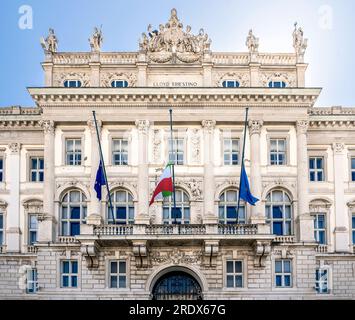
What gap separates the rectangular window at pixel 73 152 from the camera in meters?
46.9

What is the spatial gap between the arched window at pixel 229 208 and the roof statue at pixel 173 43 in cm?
839

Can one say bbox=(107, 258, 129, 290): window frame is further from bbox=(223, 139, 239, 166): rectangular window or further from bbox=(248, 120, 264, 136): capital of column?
bbox=(248, 120, 264, 136): capital of column

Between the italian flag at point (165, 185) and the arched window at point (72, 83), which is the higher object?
the arched window at point (72, 83)

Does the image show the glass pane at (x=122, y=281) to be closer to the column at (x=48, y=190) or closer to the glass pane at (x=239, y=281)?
the column at (x=48, y=190)

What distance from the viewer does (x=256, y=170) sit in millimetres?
46312

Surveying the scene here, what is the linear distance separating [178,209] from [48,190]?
7639 mm

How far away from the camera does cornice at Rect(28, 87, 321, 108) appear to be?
152ft

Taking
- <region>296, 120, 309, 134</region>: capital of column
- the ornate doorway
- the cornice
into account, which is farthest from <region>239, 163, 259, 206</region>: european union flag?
the ornate doorway

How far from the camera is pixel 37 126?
160 ft

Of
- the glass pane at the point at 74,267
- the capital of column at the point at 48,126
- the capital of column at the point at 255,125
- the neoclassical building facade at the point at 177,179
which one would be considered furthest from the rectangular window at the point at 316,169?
the capital of column at the point at 48,126

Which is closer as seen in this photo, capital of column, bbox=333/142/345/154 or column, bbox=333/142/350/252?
column, bbox=333/142/350/252

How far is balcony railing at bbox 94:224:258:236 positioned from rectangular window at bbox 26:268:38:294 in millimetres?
5599

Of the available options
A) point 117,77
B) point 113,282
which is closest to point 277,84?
point 117,77
